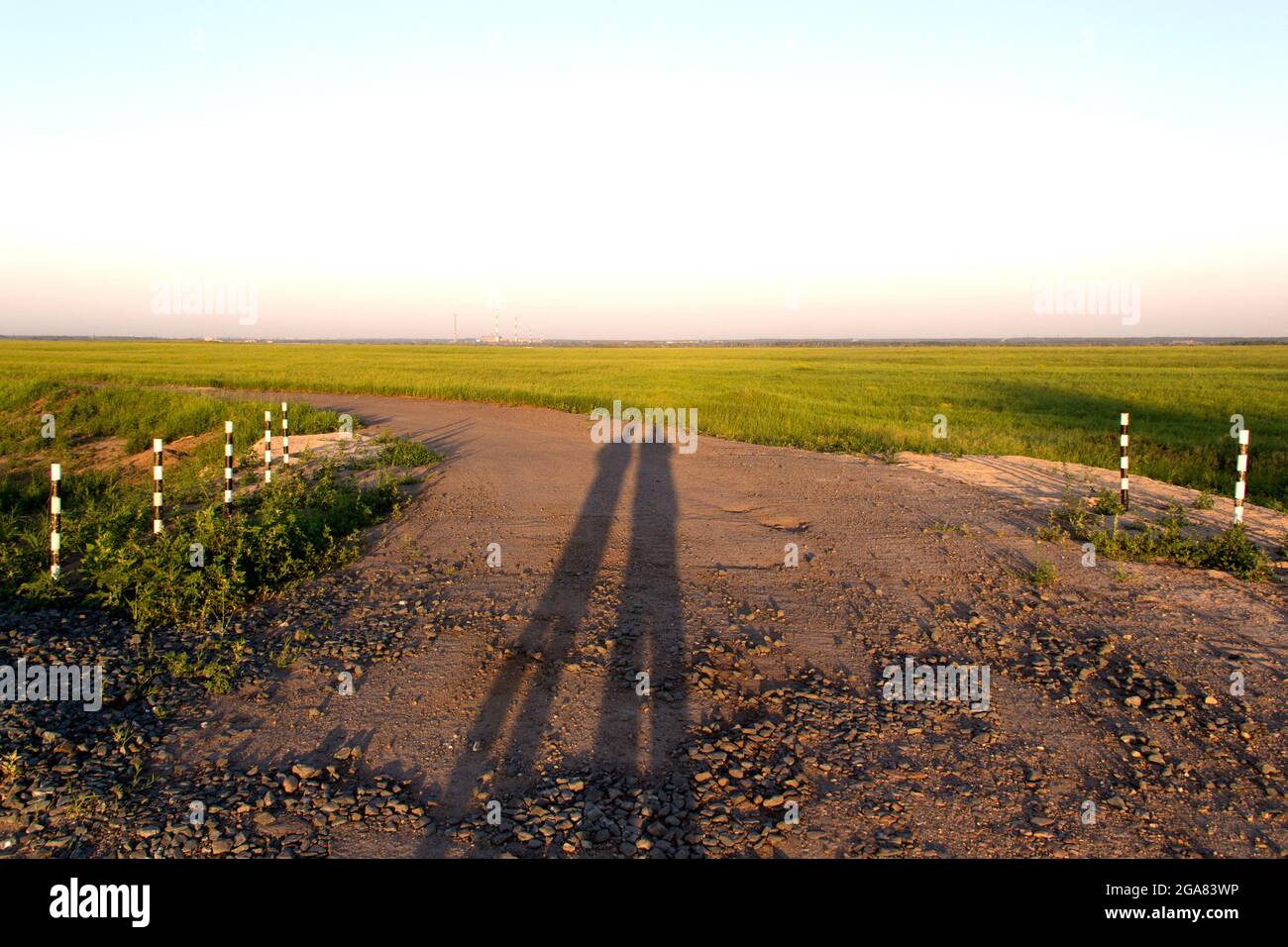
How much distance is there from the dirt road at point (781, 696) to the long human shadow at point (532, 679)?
3 centimetres

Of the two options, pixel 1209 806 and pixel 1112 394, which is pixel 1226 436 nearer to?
pixel 1112 394

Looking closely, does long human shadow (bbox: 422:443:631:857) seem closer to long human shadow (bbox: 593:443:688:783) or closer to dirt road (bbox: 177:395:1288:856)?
dirt road (bbox: 177:395:1288:856)

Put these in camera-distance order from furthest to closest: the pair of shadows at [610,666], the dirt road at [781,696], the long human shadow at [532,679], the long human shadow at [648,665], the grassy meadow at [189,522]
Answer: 1. the grassy meadow at [189,522]
2. the long human shadow at [648,665]
3. the pair of shadows at [610,666]
4. the long human shadow at [532,679]
5. the dirt road at [781,696]

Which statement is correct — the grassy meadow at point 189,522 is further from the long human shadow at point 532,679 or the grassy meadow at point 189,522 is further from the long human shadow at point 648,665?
the long human shadow at point 648,665

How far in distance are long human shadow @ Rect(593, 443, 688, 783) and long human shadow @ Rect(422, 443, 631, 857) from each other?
13.7 inches

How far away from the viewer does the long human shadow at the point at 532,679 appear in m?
4.29

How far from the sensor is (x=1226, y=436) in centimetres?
2134

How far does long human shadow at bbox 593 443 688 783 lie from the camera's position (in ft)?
15.1

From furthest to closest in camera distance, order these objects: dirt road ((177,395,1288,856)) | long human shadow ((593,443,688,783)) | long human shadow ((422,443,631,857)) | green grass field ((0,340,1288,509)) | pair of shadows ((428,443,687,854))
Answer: green grass field ((0,340,1288,509)) → long human shadow ((593,443,688,783)) → pair of shadows ((428,443,687,854)) → long human shadow ((422,443,631,857)) → dirt road ((177,395,1288,856))

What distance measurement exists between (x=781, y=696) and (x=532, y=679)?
1.57 metres

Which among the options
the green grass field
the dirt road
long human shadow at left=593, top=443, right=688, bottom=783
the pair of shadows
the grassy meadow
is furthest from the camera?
the green grass field

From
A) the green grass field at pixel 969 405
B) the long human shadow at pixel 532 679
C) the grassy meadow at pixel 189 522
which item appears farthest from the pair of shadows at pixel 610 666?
the green grass field at pixel 969 405

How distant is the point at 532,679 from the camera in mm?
5504

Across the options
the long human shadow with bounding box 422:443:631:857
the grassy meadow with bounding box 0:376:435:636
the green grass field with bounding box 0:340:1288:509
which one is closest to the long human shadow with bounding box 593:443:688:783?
the long human shadow with bounding box 422:443:631:857
